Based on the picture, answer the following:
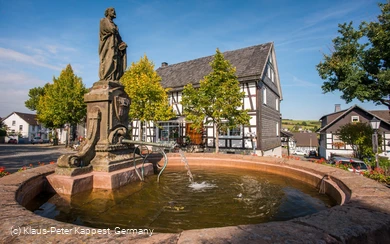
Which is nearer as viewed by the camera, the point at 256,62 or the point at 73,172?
the point at 73,172

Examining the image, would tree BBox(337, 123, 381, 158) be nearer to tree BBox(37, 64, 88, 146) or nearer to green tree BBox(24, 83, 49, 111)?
tree BBox(37, 64, 88, 146)

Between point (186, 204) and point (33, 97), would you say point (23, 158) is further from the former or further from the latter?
point (33, 97)

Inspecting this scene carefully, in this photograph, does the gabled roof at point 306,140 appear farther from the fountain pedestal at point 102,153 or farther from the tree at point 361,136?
the fountain pedestal at point 102,153

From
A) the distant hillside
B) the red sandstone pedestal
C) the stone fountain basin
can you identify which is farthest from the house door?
the distant hillside

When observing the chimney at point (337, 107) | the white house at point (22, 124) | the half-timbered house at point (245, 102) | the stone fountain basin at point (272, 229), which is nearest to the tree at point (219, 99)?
the half-timbered house at point (245, 102)

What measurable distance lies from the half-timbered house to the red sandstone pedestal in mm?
13889

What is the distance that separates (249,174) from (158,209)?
357 cm

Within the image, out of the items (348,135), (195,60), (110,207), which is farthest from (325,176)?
(195,60)

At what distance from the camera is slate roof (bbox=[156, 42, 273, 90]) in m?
18.7

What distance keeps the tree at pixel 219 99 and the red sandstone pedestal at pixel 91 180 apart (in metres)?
9.78

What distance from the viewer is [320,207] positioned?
334 cm

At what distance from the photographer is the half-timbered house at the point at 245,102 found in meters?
18.1

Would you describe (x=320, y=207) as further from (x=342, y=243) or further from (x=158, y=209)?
(x=158, y=209)

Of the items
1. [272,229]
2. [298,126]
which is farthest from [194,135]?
[298,126]
